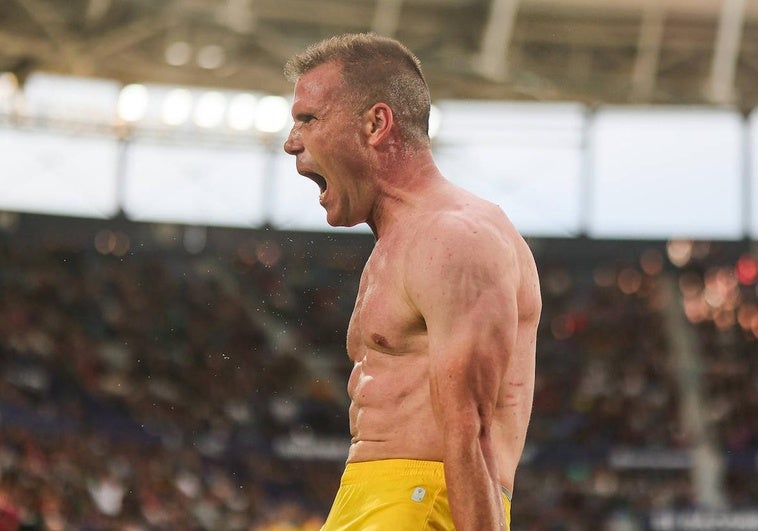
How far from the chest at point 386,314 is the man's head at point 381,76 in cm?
31

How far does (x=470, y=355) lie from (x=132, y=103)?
23.3 meters

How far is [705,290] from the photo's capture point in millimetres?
24359

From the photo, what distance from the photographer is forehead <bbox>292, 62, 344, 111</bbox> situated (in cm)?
271

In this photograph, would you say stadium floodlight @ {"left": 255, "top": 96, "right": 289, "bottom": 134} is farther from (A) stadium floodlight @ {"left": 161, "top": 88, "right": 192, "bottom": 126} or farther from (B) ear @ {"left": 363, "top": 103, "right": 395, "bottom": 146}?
(B) ear @ {"left": 363, "top": 103, "right": 395, "bottom": 146}

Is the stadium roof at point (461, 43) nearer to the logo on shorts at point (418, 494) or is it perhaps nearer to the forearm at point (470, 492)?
the logo on shorts at point (418, 494)

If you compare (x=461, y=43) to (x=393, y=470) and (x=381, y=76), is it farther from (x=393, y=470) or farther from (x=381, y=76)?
(x=393, y=470)

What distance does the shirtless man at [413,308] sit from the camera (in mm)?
2350

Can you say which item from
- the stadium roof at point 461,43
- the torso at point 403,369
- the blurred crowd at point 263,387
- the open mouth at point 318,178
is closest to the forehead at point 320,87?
the open mouth at point 318,178

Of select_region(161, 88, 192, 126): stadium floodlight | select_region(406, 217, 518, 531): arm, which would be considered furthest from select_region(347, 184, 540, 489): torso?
select_region(161, 88, 192, 126): stadium floodlight

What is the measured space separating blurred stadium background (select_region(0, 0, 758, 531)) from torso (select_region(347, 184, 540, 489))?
1096 cm

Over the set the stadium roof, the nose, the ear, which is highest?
the stadium roof

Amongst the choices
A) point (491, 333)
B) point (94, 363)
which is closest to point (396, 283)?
point (491, 333)

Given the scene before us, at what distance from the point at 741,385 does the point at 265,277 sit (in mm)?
9219

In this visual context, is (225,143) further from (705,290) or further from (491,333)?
(491,333)
